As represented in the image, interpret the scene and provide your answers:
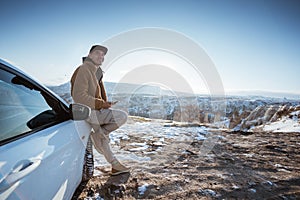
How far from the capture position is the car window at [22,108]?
→ 129 cm

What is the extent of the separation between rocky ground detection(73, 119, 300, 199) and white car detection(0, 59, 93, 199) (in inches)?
35.8

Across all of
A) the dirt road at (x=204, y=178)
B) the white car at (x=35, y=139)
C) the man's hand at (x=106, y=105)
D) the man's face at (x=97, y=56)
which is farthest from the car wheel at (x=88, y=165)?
the man's face at (x=97, y=56)

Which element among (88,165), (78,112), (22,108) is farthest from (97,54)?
(88,165)

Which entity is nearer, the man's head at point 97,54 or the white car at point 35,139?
the white car at point 35,139

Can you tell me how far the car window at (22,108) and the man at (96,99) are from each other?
602mm

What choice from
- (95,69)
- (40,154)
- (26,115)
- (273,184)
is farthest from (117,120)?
(273,184)

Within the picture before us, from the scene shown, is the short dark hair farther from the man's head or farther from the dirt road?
the dirt road

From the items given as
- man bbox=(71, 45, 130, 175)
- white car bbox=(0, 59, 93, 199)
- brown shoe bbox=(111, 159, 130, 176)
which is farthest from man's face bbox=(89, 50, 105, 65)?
brown shoe bbox=(111, 159, 130, 176)

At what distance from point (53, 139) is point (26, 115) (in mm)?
419

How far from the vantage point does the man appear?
2.47 meters

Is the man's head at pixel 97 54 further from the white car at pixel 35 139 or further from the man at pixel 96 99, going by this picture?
the white car at pixel 35 139

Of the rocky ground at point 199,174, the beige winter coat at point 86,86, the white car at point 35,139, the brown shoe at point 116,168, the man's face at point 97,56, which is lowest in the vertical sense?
the rocky ground at point 199,174

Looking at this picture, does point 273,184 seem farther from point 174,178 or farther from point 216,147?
point 216,147

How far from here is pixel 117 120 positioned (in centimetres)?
276
